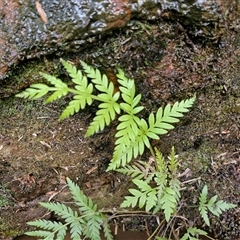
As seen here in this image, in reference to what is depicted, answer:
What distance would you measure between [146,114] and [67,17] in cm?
62

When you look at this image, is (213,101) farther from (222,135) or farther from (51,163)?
(51,163)

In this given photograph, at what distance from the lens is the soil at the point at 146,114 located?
→ 1.66 meters

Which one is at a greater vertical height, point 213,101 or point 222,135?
point 213,101

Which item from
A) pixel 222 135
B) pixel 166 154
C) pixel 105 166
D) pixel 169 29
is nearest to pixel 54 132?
pixel 105 166

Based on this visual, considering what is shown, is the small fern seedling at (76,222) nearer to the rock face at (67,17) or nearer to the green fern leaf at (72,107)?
the green fern leaf at (72,107)

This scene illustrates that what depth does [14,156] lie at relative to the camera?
194 centimetres

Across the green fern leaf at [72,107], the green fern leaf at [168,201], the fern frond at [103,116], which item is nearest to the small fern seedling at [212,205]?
the green fern leaf at [168,201]

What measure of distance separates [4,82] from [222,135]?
1.17m

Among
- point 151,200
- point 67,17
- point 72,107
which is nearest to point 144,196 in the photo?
point 151,200

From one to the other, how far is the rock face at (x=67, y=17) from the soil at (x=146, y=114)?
0.21 ft

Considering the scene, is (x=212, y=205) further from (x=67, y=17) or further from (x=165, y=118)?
(x=67, y=17)

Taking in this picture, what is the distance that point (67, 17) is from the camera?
1558 millimetres

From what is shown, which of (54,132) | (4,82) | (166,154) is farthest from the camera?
(166,154)

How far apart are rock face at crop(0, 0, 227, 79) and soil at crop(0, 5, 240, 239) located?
0.06m
